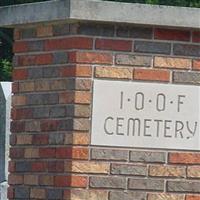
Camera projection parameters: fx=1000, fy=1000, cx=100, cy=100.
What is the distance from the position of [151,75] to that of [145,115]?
9.2 inches

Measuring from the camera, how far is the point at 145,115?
569 cm

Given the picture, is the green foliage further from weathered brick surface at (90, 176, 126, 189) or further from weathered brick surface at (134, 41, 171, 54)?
weathered brick surface at (90, 176, 126, 189)

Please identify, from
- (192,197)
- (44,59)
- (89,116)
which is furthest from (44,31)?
(192,197)

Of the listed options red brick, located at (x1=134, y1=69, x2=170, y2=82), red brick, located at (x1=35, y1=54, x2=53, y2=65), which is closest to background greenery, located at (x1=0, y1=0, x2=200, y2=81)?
red brick, located at (x1=35, y1=54, x2=53, y2=65)

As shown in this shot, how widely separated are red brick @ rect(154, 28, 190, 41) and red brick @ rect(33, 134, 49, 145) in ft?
2.82

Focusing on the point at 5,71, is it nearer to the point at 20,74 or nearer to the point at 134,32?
the point at 20,74

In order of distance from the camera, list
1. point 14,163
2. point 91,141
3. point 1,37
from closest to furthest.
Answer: point 91,141 < point 14,163 < point 1,37

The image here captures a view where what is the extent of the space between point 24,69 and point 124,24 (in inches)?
27.9

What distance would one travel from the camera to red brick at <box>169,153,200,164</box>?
570cm

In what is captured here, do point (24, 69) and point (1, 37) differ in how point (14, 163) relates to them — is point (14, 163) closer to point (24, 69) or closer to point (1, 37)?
point (24, 69)

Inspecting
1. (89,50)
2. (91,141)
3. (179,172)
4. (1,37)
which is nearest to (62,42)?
(89,50)

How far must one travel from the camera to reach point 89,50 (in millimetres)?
5660

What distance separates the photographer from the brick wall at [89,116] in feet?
18.4

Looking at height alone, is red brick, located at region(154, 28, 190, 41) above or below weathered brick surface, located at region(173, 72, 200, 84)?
above
